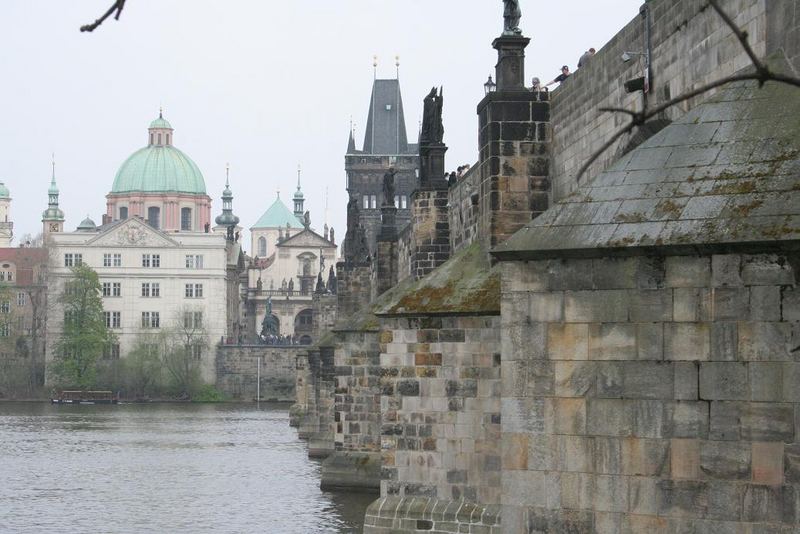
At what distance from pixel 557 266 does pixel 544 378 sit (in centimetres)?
84

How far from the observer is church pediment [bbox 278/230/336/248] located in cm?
17850

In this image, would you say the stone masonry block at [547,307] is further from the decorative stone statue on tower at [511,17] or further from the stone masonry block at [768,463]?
the decorative stone statue on tower at [511,17]

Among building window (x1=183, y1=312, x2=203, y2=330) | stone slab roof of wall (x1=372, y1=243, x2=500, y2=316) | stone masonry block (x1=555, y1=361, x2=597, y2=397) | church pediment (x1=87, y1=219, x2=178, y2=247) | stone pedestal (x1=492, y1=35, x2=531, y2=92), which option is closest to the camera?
stone masonry block (x1=555, y1=361, x2=597, y2=397)

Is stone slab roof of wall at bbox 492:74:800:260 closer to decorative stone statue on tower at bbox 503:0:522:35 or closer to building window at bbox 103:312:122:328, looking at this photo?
decorative stone statue on tower at bbox 503:0:522:35

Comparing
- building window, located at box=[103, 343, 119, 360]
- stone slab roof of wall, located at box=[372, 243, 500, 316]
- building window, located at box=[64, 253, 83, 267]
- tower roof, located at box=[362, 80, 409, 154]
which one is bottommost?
stone slab roof of wall, located at box=[372, 243, 500, 316]

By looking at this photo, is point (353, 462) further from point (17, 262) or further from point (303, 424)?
point (17, 262)

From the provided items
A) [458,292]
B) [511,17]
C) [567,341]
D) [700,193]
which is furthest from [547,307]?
[511,17]

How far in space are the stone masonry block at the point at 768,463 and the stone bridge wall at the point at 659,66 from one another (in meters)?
3.53

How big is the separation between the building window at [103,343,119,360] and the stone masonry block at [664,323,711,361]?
11376 cm

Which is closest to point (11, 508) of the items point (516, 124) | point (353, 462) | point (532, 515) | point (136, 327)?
point (353, 462)

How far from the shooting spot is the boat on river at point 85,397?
114750 mm

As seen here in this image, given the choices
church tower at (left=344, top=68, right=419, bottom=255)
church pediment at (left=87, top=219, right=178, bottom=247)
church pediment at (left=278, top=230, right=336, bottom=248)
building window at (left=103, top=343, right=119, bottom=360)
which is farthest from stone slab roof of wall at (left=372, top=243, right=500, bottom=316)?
church pediment at (left=278, top=230, right=336, bottom=248)

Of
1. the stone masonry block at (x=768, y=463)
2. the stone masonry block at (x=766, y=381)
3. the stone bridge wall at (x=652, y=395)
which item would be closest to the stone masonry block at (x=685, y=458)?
the stone bridge wall at (x=652, y=395)

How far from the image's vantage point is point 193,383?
122m
